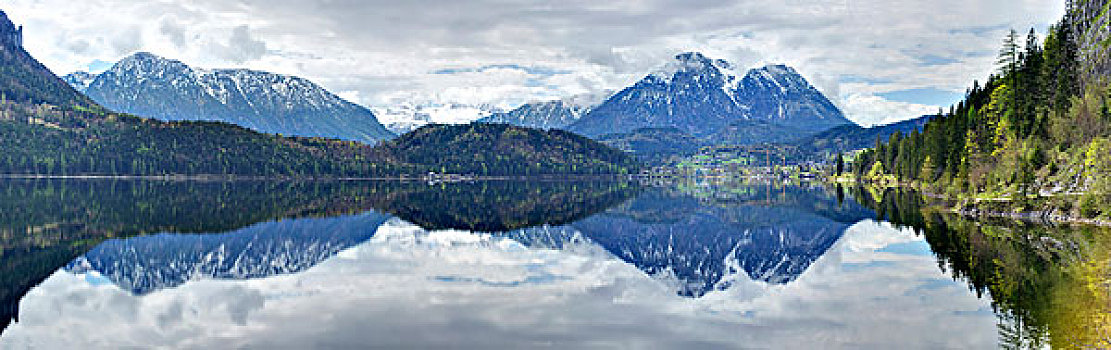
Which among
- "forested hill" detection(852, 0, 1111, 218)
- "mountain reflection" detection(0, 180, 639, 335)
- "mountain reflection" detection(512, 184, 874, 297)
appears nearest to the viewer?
"mountain reflection" detection(0, 180, 639, 335)

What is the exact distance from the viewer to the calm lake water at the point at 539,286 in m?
28.5

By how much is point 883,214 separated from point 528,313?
78578 mm

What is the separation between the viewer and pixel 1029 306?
32.8m

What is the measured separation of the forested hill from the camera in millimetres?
79000

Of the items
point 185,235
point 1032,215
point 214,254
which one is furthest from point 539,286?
point 1032,215

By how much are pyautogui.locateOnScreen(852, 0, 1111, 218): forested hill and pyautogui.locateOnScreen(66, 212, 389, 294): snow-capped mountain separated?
70132mm

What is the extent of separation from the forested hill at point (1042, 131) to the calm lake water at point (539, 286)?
38.9 feet

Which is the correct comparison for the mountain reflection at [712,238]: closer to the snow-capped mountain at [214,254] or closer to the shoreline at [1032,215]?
the shoreline at [1032,215]

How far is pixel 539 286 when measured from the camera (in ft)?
133

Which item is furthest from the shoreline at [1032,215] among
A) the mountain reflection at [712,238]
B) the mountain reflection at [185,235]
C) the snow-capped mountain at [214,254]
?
the snow-capped mountain at [214,254]

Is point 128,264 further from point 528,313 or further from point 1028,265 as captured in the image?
point 1028,265

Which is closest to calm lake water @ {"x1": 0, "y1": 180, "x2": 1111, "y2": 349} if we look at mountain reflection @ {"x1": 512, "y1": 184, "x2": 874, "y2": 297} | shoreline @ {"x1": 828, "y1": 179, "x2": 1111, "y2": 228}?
mountain reflection @ {"x1": 512, "y1": 184, "x2": 874, "y2": 297}

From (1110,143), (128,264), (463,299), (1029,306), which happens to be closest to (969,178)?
(1110,143)

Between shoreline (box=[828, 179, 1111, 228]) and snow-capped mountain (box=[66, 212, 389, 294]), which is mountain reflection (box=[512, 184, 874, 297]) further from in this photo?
snow-capped mountain (box=[66, 212, 389, 294])
